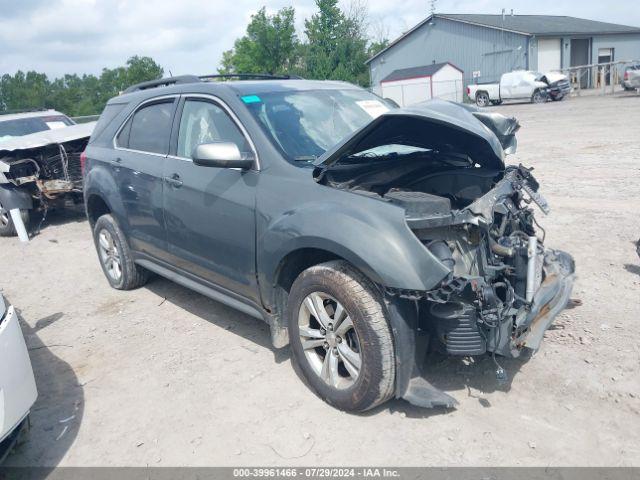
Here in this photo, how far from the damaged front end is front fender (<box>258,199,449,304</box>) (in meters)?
0.07

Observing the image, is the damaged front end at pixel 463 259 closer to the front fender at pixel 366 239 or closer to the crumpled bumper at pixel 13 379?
the front fender at pixel 366 239

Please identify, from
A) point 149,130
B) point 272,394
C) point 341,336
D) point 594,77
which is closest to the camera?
point 341,336

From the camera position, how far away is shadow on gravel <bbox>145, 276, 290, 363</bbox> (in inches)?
173

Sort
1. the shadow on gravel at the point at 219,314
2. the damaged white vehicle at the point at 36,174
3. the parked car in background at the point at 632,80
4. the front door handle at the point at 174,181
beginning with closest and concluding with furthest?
the front door handle at the point at 174,181 → the shadow on gravel at the point at 219,314 → the damaged white vehicle at the point at 36,174 → the parked car in background at the point at 632,80

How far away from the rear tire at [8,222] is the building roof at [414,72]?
33.0 m

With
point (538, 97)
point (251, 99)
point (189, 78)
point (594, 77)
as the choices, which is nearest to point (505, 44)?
point (594, 77)

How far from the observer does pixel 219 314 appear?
5004 mm

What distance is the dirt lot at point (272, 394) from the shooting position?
3.01 m

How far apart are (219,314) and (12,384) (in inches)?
88.5

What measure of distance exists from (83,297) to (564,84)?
28.6 metres

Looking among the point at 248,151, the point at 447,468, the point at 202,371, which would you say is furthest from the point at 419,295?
the point at 202,371

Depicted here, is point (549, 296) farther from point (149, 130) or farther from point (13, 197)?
point (13, 197)

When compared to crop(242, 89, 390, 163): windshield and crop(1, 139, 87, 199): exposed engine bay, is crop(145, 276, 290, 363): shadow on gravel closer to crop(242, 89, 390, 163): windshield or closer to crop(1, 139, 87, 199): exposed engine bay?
crop(242, 89, 390, 163): windshield

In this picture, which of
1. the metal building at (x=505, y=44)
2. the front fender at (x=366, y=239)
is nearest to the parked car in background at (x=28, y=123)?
the front fender at (x=366, y=239)
